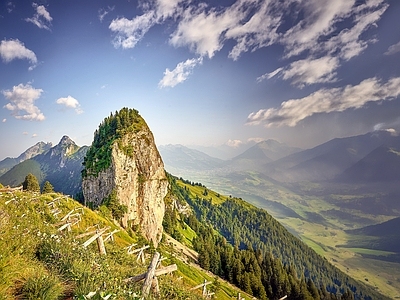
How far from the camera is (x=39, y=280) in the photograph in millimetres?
6684

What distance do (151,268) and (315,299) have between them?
400ft

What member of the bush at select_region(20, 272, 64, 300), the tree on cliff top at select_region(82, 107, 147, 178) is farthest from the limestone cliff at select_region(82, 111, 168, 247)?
the bush at select_region(20, 272, 64, 300)

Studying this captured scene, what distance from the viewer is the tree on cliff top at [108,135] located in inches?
2864

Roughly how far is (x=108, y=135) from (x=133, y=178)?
18467 millimetres

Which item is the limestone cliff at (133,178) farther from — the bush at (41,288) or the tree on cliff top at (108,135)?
the bush at (41,288)

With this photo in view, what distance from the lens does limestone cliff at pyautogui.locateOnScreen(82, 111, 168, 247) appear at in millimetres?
70188

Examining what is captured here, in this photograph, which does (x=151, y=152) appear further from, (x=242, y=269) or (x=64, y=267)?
(x=64, y=267)

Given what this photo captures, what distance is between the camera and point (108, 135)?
81.6m

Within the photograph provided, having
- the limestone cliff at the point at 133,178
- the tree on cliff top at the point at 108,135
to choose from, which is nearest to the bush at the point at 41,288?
the limestone cliff at the point at 133,178

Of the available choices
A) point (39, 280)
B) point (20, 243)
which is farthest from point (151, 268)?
point (20, 243)

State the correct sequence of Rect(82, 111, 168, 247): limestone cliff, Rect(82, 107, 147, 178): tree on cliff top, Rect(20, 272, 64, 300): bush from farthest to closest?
Rect(82, 107, 147, 178): tree on cliff top, Rect(82, 111, 168, 247): limestone cliff, Rect(20, 272, 64, 300): bush

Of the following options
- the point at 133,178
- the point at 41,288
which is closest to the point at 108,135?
the point at 133,178

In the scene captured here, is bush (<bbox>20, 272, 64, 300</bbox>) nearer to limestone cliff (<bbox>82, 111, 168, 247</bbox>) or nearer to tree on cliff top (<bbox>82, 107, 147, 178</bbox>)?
limestone cliff (<bbox>82, 111, 168, 247</bbox>)

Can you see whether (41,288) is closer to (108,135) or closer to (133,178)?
(133,178)
